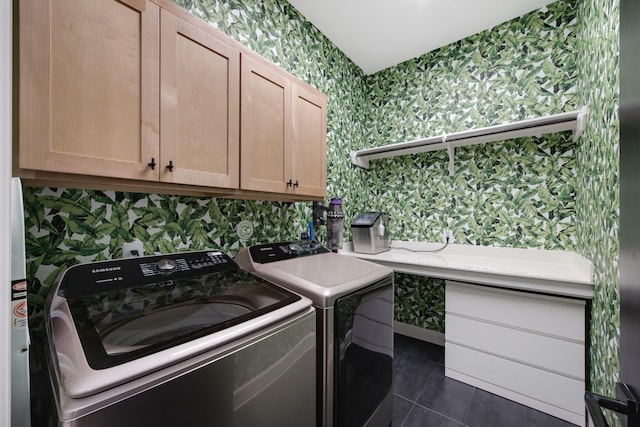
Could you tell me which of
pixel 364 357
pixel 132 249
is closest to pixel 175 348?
pixel 132 249

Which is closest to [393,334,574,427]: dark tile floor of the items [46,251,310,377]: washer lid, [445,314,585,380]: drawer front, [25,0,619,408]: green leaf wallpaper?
[445,314,585,380]: drawer front

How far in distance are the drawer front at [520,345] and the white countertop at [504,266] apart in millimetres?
325

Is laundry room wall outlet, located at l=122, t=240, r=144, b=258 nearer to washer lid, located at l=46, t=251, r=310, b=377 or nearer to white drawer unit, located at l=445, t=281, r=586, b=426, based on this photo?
washer lid, located at l=46, t=251, r=310, b=377

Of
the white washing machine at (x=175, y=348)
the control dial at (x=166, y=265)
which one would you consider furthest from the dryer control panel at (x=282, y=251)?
the control dial at (x=166, y=265)

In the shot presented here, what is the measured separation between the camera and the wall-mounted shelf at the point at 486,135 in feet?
5.71

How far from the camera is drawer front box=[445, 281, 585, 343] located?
5.02 ft

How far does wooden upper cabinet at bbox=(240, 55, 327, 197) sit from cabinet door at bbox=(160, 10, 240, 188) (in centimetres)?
7

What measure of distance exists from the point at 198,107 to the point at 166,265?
2.52ft

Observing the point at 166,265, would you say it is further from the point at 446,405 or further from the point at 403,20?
the point at 403,20

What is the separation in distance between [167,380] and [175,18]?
1361 millimetres

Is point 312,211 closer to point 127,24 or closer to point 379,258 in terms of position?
point 379,258

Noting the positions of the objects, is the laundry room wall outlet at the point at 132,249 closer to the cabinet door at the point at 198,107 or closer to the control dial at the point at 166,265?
the control dial at the point at 166,265

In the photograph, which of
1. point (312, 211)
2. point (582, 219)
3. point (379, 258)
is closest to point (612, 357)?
point (582, 219)

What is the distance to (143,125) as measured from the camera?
0.97m
